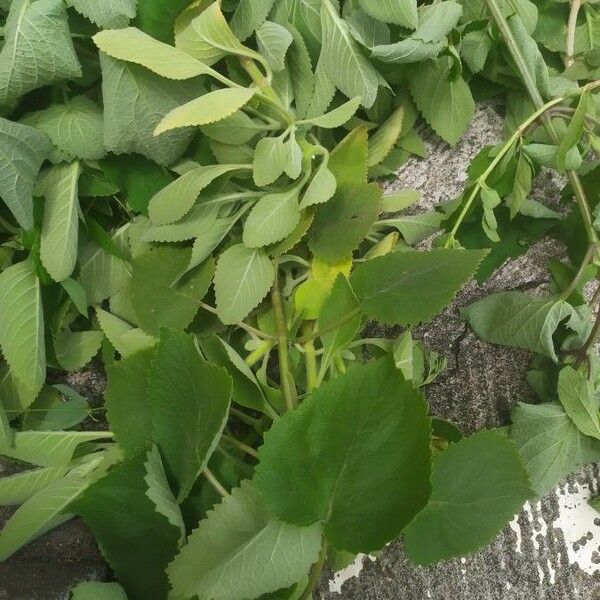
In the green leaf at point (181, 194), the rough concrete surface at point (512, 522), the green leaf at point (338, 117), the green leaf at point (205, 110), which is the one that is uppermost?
the green leaf at point (205, 110)

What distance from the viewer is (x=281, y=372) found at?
58 centimetres

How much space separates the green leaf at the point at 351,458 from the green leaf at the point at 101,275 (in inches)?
9.6

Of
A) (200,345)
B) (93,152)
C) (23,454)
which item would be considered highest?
(93,152)

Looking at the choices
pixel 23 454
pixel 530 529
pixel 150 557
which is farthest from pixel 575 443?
pixel 23 454

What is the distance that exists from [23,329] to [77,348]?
0.06 metres

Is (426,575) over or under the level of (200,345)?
under

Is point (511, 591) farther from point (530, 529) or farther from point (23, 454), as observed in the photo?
point (23, 454)

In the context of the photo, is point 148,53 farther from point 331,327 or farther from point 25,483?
point 25,483

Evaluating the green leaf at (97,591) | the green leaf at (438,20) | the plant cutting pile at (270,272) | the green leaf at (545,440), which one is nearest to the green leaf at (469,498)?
the plant cutting pile at (270,272)

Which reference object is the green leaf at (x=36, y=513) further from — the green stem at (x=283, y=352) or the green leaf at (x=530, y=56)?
the green leaf at (x=530, y=56)

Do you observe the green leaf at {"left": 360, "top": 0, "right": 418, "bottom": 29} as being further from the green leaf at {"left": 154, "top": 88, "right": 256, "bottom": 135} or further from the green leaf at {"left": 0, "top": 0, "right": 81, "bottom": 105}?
the green leaf at {"left": 0, "top": 0, "right": 81, "bottom": 105}

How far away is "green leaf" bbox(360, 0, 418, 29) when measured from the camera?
0.56 m

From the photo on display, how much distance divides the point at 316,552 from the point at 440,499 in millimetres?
109

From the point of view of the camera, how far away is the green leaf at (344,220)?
1.88ft
